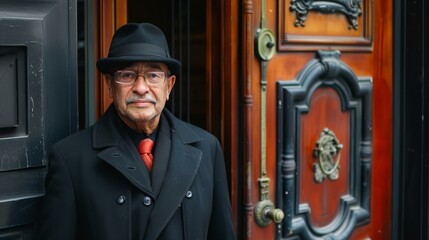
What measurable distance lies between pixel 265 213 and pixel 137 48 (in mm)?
1267

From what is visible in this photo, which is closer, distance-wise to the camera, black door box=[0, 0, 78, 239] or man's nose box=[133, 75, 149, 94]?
black door box=[0, 0, 78, 239]

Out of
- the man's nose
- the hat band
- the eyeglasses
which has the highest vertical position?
the hat band

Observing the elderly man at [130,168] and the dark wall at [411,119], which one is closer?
the elderly man at [130,168]

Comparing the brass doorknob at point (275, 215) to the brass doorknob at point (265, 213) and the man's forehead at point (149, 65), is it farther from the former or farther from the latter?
the man's forehead at point (149, 65)

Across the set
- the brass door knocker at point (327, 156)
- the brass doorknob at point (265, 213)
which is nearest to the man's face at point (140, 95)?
the brass doorknob at point (265, 213)

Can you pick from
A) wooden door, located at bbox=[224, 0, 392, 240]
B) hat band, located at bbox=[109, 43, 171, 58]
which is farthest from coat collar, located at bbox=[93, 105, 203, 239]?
wooden door, located at bbox=[224, 0, 392, 240]

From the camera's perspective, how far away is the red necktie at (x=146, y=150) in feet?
8.41

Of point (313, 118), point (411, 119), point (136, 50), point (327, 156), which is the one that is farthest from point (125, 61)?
point (411, 119)

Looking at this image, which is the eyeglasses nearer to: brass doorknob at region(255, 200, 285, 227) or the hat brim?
the hat brim

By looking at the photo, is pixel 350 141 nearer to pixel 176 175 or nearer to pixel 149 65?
pixel 176 175

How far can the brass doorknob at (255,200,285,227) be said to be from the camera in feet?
11.1

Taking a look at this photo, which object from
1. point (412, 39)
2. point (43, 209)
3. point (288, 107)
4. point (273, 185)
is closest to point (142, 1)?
point (288, 107)

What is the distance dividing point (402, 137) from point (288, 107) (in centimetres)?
102

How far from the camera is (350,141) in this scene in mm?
3879
